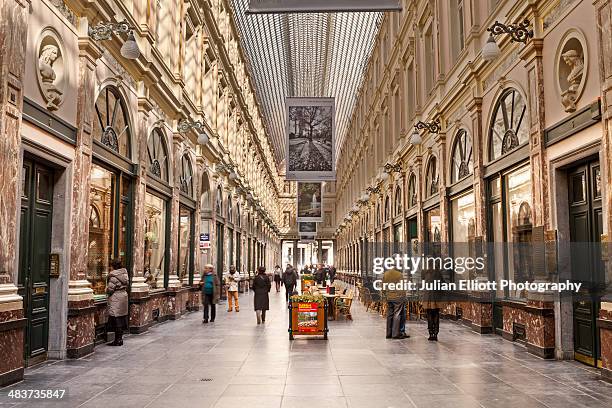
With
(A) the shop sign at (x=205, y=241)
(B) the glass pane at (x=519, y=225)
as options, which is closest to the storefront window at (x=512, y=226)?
(B) the glass pane at (x=519, y=225)

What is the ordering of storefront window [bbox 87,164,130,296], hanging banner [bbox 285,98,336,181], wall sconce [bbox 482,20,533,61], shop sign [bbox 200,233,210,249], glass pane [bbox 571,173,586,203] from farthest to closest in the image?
hanging banner [bbox 285,98,336,181], shop sign [bbox 200,233,210,249], storefront window [bbox 87,164,130,296], wall sconce [bbox 482,20,533,61], glass pane [bbox 571,173,586,203]

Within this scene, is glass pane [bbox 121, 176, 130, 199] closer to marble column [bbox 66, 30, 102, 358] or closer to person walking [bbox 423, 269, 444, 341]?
marble column [bbox 66, 30, 102, 358]

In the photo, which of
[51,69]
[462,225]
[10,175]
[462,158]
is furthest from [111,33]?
[462,225]

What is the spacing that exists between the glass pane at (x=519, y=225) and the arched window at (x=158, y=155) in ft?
27.4

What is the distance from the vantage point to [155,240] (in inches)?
601

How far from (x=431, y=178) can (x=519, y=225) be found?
7383mm

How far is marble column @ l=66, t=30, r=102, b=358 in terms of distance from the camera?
31.0 feet

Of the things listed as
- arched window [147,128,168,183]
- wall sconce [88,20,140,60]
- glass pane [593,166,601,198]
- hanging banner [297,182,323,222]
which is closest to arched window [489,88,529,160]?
glass pane [593,166,601,198]

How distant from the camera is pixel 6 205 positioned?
7398mm

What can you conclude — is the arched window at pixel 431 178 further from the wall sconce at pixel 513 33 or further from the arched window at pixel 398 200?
the wall sconce at pixel 513 33

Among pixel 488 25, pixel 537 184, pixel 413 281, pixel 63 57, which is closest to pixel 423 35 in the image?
pixel 488 25

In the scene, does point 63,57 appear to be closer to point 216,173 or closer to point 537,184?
point 537,184

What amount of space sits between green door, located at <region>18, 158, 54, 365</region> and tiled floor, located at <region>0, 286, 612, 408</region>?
473 mm

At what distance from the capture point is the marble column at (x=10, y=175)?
23.4 feet
